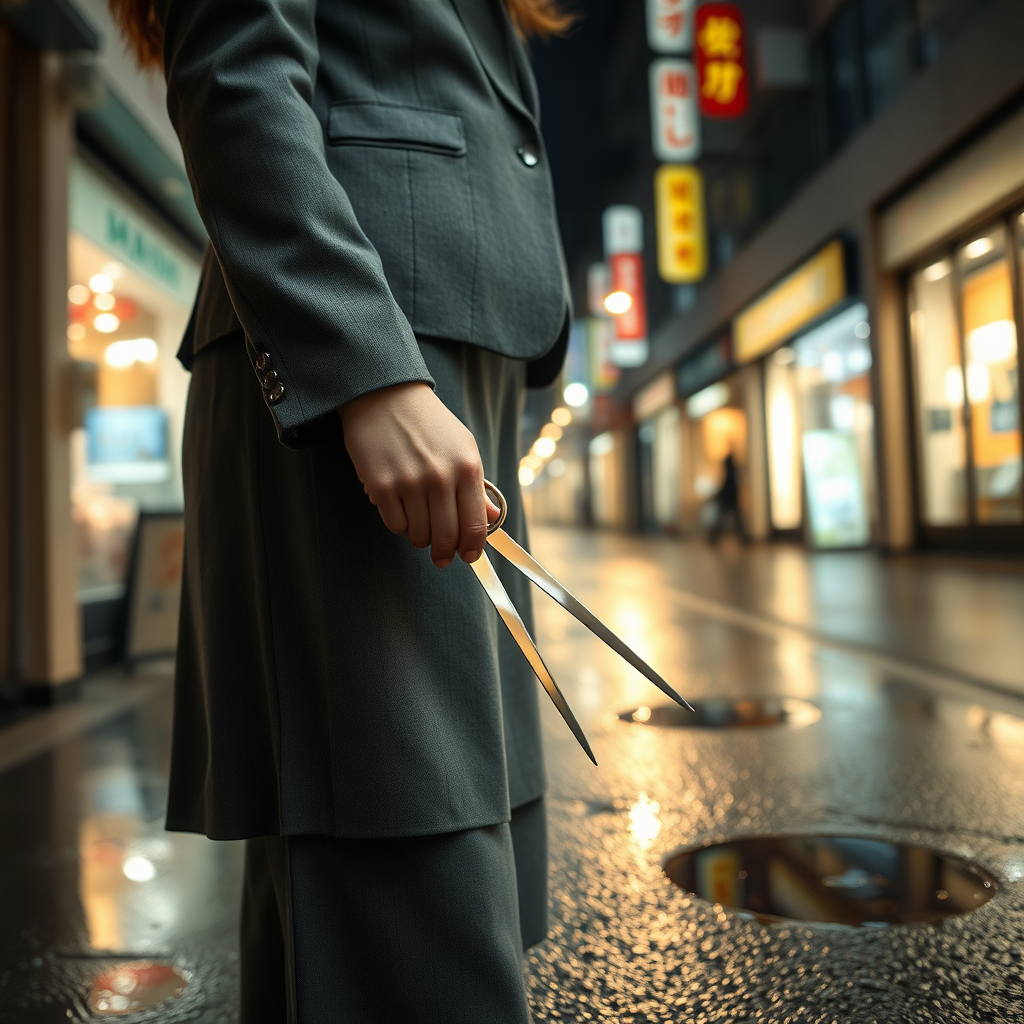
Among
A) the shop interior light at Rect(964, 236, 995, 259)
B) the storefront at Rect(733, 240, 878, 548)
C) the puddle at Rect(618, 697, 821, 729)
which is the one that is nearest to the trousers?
the puddle at Rect(618, 697, 821, 729)

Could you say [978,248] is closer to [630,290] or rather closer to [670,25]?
[670,25]

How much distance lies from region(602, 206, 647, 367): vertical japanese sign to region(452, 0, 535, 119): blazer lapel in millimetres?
21790

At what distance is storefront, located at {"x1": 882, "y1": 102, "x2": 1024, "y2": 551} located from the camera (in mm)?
9172

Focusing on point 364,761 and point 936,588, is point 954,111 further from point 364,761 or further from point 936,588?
point 364,761

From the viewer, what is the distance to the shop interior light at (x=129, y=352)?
610 cm

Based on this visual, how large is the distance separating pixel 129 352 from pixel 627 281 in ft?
58.5

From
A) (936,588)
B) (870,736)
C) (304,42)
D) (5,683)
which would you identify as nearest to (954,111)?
(936,588)

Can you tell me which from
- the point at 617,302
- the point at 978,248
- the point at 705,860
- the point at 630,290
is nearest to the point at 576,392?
the point at 630,290

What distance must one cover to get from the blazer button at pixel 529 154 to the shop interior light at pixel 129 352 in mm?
5521

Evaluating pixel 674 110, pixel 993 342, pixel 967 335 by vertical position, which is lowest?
pixel 993 342

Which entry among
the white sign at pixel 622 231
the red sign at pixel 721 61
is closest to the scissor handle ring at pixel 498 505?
the red sign at pixel 721 61

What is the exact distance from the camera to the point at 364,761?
0.91 metres

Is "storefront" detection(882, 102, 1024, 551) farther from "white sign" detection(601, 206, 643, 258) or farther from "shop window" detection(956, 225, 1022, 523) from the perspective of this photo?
"white sign" detection(601, 206, 643, 258)

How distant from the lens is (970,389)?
397 inches
